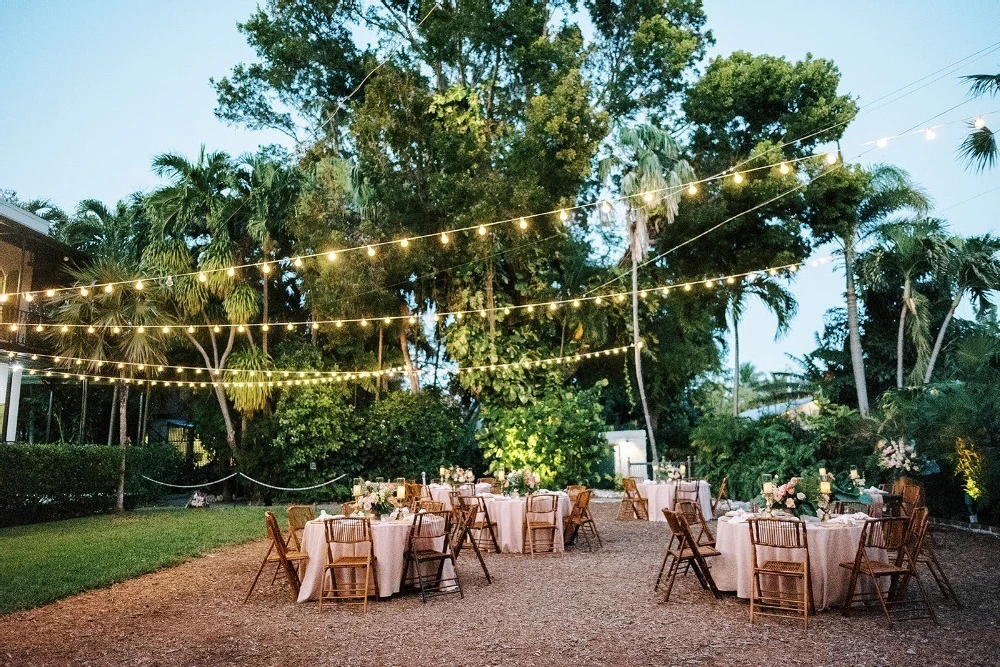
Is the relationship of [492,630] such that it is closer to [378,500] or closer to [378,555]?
[378,555]

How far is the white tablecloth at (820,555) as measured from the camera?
18.4 ft

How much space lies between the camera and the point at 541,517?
922cm

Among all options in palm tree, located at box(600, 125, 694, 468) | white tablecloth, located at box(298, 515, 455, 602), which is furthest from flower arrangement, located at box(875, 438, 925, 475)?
white tablecloth, located at box(298, 515, 455, 602)

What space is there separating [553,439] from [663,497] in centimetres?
363

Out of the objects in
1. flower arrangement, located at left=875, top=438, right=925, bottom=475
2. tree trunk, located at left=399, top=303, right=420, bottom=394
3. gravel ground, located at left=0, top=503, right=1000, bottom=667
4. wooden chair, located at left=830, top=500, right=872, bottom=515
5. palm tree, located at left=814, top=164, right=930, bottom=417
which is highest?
palm tree, located at left=814, top=164, right=930, bottom=417

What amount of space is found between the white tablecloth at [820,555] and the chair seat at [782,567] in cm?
10

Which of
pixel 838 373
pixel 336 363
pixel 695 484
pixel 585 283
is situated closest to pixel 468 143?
pixel 585 283

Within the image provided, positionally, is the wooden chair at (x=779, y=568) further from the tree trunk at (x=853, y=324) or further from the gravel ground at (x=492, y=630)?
the tree trunk at (x=853, y=324)

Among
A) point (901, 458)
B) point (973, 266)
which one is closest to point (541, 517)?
point (901, 458)

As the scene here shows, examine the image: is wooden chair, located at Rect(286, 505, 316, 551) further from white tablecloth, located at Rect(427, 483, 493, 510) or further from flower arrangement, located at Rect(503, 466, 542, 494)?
white tablecloth, located at Rect(427, 483, 493, 510)

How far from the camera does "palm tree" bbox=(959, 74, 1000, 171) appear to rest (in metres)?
8.63

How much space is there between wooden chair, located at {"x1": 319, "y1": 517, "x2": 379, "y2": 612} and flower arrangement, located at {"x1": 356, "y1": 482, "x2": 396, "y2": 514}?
147 mm

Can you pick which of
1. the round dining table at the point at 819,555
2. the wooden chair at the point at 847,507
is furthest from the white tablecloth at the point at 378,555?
the wooden chair at the point at 847,507

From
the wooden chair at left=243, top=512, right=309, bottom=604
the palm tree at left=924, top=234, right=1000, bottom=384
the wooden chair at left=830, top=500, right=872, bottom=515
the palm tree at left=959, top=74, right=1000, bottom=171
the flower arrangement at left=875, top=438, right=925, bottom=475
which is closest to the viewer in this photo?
the wooden chair at left=243, top=512, right=309, bottom=604
